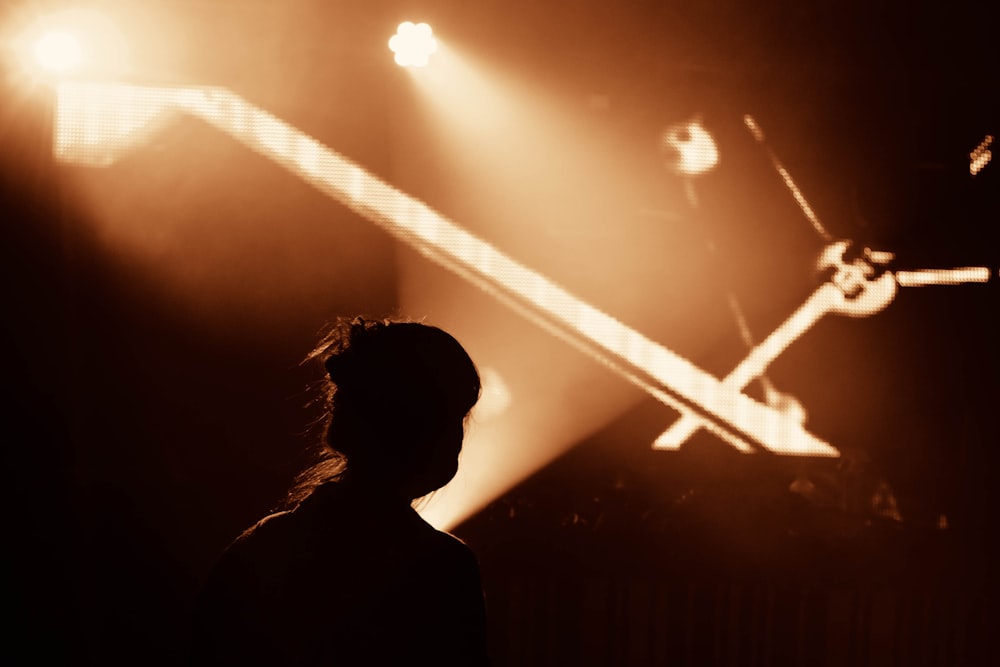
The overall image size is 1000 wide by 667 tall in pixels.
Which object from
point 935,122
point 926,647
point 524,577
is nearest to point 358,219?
point 524,577

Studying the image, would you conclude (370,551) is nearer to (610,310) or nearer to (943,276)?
(610,310)

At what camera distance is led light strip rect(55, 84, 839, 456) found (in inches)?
131

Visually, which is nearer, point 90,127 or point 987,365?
point 90,127

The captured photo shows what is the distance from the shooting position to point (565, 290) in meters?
Answer: 3.51

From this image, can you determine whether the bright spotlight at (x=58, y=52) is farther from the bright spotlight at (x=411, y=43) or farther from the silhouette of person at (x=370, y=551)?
the silhouette of person at (x=370, y=551)

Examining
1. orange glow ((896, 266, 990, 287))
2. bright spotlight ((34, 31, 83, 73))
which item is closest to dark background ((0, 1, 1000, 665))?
orange glow ((896, 266, 990, 287))

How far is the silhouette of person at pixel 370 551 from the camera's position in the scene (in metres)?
1.02

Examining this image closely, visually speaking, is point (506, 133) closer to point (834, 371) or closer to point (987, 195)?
point (834, 371)

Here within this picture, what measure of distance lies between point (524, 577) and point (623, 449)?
0.60m

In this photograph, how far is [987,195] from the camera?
3598 mm

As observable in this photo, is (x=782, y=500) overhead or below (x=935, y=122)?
below

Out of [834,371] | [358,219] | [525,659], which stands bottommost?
[525,659]

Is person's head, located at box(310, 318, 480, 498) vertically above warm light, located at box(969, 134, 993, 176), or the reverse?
warm light, located at box(969, 134, 993, 176)

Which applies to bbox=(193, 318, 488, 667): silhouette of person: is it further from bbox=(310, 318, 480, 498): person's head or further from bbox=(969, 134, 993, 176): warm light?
bbox=(969, 134, 993, 176): warm light
